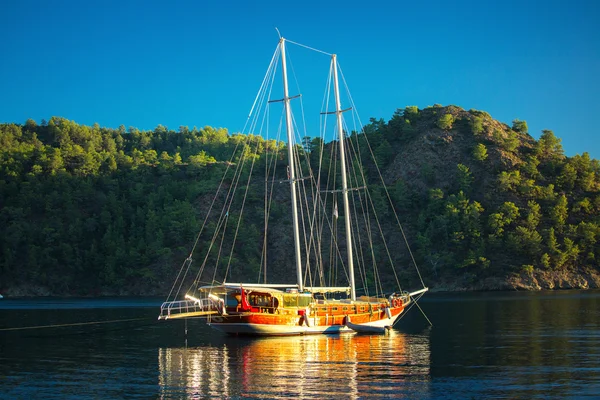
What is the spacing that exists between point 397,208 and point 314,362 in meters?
119

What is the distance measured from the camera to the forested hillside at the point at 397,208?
5389 inches

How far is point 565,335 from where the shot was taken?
175ft

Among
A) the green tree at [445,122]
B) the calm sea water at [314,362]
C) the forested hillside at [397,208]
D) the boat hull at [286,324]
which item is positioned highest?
the green tree at [445,122]

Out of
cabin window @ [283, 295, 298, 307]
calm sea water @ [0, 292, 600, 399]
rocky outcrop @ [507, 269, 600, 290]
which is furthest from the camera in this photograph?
rocky outcrop @ [507, 269, 600, 290]

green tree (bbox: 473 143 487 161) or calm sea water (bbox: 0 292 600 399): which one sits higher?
green tree (bbox: 473 143 487 161)

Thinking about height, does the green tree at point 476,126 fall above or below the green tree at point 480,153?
above

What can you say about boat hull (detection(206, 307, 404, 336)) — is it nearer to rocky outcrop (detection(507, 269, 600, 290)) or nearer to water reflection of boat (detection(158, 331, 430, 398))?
water reflection of boat (detection(158, 331, 430, 398))

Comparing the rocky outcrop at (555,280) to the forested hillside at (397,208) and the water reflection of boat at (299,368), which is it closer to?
the forested hillside at (397,208)

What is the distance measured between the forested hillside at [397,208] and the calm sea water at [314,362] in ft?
227

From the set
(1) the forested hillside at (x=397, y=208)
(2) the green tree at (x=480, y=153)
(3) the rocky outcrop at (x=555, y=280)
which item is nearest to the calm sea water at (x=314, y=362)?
(3) the rocky outcrop at (x=555, y=280)

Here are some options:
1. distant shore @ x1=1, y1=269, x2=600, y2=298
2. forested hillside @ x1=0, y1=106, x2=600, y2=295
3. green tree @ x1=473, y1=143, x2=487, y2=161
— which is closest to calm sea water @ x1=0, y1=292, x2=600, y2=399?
distant shore @ x1=1, y1=269, x2=600, y2=298

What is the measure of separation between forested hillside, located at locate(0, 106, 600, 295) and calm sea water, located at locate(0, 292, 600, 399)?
69214mm

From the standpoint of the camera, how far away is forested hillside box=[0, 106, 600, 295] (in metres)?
137

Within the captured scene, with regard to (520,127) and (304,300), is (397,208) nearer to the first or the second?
(520,127)
